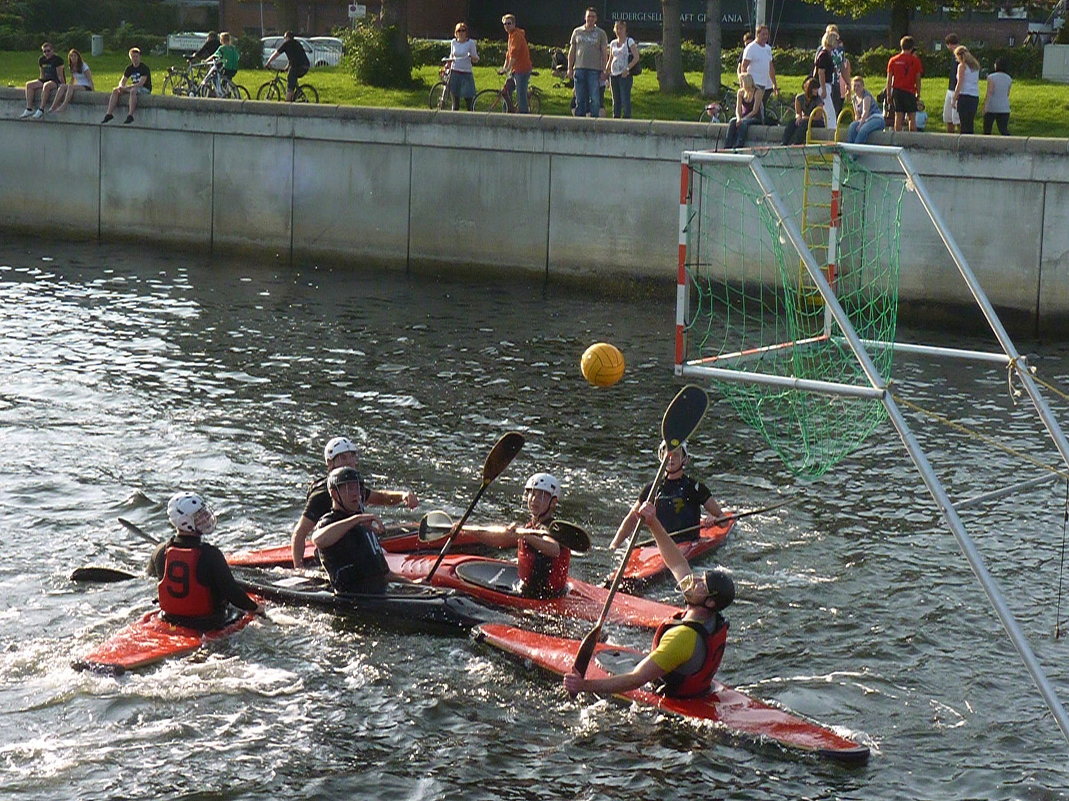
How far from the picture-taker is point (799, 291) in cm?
1457

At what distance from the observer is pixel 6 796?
30.0 ft

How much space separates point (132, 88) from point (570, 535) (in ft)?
66.2

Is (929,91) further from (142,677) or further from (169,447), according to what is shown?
(142,677)

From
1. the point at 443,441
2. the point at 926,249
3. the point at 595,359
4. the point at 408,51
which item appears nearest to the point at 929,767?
the point at 595,359

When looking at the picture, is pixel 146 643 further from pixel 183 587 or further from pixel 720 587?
pixel 720 587

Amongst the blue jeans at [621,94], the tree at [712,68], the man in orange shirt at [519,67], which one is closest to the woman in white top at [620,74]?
the blue jeans at [621,94]

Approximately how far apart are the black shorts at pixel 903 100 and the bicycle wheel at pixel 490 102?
283 inches

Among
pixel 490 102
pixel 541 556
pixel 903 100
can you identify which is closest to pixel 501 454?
pixel 541 556

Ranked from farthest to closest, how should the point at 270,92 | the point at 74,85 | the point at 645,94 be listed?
the point at 645,94
the point at 270,92
the point at 74,85

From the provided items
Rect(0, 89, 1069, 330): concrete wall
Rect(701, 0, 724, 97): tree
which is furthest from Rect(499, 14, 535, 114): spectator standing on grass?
Rect(701, 0, 724, 97): tree

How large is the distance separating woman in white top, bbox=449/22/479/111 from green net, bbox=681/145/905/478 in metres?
5.62

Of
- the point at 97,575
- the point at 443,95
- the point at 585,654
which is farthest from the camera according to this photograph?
the point at 443,95

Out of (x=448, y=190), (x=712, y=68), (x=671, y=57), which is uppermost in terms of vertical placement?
(x=671, y=57)

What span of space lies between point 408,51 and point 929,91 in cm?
1111
